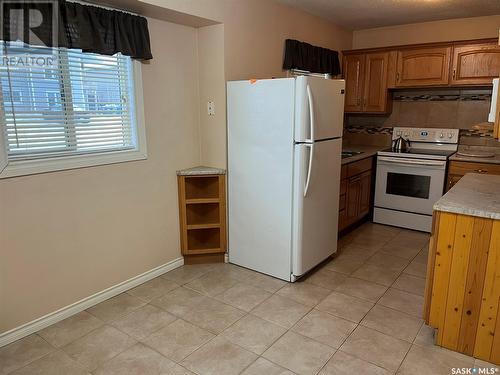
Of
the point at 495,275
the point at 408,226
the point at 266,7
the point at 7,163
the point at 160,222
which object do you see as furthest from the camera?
the point at 408,226

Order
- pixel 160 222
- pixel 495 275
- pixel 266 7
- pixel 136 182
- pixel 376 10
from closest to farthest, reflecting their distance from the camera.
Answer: pixel 495 275, pixel 136 182, pixel 160 222, pixel 266 7, pixel 376 10

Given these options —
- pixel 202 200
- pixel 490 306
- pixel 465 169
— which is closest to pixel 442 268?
pixel 490 306

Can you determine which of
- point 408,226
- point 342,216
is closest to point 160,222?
point 342,216

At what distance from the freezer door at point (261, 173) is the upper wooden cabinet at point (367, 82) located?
2210 millimetres

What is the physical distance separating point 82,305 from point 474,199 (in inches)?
105

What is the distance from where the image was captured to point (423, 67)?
4.23m

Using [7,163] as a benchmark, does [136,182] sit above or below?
below

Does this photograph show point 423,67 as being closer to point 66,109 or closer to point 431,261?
point 431,261

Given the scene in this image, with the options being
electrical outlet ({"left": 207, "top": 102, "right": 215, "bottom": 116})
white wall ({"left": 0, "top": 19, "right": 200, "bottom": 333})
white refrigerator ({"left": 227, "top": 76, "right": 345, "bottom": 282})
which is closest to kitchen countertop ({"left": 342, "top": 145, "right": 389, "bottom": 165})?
white refrigerator ({"left": 227, "top": 76, "right": 345, "bottom": 282})

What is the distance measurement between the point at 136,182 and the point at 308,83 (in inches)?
59.2

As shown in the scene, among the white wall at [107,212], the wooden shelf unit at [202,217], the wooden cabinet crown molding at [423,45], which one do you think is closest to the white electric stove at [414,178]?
the wooden cabinet crown molding at [423,45]

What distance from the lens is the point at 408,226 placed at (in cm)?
434

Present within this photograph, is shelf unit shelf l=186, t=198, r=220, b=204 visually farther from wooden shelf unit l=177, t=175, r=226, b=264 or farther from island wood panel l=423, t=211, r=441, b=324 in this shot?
island wood panel l=423, t=211, r=441, b=324

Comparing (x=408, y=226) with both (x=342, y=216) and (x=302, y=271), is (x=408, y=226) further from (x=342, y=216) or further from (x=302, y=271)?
(x=302, y=271)
